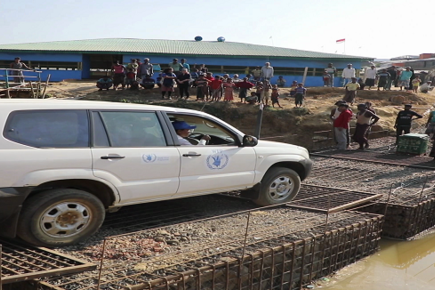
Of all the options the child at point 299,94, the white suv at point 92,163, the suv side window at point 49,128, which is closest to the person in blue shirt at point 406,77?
the child at point 299,94

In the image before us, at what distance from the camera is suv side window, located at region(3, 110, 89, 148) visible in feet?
16.9

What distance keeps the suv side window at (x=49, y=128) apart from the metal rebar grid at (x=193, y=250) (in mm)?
1234

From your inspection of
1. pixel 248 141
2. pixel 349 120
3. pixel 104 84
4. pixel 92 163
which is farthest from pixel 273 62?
pixel 92 163

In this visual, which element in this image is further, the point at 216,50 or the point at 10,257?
the point at 216,50

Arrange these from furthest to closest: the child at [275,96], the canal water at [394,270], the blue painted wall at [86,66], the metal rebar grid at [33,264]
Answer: the blue painted wall at [86,66] → the child at [275,96] → the canal water at [394,270] → the metal rebar grid at [33,264]

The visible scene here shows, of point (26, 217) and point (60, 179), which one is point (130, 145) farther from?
point (26, 217)

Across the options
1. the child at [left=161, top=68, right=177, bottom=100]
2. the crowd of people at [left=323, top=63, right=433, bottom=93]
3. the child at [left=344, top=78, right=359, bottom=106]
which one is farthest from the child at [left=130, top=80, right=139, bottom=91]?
the crowd of people at [left=323, top=63, right=433, bottom=93]

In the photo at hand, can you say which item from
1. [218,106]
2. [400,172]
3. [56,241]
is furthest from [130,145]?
[218,106]

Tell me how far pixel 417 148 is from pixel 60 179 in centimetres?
1192

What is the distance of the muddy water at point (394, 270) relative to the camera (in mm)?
7273

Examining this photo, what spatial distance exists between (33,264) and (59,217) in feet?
2.15

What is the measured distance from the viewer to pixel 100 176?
5.64 m

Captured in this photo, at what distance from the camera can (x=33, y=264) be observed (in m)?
4.93

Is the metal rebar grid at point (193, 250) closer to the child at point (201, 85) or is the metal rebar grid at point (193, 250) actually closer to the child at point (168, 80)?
the child at point (168, 80)
